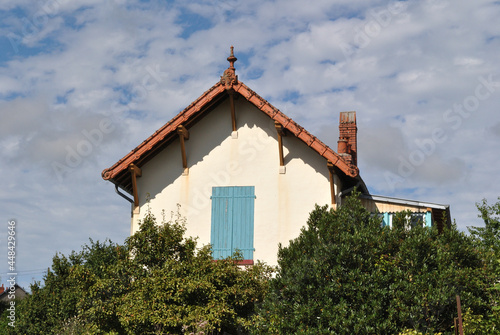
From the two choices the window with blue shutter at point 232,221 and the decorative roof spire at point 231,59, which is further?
the decorative roof spire at point 231,59

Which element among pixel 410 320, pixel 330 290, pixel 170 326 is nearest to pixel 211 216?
pixel 170 326

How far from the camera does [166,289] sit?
14969mm

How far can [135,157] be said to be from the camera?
18.4 metres

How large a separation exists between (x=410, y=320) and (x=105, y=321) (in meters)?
7.29

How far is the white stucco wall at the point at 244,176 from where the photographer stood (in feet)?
59.6

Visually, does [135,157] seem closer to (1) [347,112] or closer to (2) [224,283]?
(2) [224,283]

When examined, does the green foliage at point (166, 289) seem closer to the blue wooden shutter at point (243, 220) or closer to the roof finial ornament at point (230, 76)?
the blue wooden shutter at point (243, 220)

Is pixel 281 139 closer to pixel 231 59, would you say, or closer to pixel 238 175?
pixel 238 175

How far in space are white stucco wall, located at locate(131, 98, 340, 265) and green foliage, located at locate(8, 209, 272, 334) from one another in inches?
79.2

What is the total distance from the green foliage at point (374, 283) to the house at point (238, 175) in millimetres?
3159

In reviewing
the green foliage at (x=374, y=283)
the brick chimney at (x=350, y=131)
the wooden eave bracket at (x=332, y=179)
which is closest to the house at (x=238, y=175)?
the wooden eave bracket at (x=332, y=179)

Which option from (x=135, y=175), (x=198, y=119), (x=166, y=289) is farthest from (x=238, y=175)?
(x=166, y=289)

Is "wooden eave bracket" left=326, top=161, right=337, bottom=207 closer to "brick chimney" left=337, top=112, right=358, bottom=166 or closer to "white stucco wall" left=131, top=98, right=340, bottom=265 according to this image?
"white stucco wall" left=131, top=98, right=340, bottom=265

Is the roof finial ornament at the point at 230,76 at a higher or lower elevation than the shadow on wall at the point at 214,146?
higher
